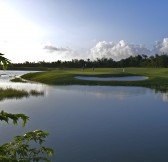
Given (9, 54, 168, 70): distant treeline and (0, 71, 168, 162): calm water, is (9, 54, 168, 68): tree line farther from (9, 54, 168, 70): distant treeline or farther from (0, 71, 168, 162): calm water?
(0, 71, 168, 162): calm water

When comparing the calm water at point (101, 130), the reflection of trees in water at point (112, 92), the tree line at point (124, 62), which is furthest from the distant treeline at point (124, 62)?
the calm water at point (101, 130)

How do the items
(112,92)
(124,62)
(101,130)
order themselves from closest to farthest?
(101,130) → (112,92) → (124,62)

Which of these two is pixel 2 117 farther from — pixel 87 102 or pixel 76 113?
pixel 87 102

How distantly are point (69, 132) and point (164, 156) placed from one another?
5702 millimetres

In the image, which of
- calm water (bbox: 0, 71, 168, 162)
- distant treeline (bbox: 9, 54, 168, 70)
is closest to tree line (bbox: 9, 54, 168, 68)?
distant treeline (bbox: 9, 54, 168, 70)

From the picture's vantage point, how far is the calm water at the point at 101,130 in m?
12.2

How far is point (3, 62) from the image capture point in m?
4.44

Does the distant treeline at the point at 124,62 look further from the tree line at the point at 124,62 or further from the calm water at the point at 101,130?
the calm water at the point at 101,130

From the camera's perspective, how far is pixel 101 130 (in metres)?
16.2

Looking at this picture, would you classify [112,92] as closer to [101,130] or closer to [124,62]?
[101,130]

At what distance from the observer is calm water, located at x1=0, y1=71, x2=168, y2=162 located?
12.2 m

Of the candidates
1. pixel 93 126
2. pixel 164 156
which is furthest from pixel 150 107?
pixel 164 156

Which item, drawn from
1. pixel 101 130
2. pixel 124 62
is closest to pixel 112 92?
pixel 101 130

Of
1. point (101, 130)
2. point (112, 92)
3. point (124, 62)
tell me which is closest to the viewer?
point (101, 130)
